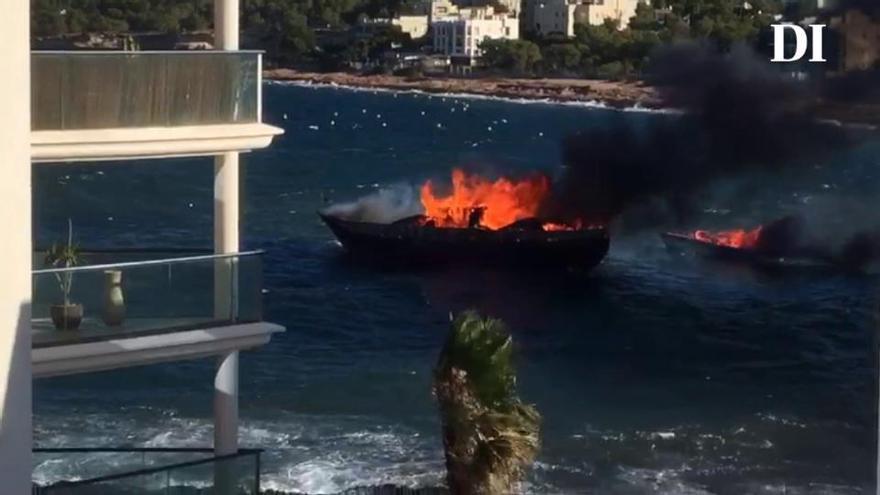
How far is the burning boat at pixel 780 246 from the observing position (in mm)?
17875

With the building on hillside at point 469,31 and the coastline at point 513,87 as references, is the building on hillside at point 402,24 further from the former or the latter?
the coastline at point 513,87

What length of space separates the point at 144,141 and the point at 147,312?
1.07m

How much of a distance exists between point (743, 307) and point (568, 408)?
5.85ft

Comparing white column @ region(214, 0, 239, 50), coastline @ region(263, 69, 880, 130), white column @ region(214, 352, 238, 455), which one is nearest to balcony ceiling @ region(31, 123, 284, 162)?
white column @ region(214, 0, 239, 50)

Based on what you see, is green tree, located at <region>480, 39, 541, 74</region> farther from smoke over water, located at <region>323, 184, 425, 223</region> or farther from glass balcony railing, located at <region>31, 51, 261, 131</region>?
glass balcony railing, located at <region>31, 51, 261, 131</region>

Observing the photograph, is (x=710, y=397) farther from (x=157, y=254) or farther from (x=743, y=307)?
(x=157, y=254)

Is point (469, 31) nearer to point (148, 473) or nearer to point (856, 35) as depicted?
point (856, 35)

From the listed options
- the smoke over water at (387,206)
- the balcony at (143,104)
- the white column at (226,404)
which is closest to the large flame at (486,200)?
the smoke over water at (387,206)

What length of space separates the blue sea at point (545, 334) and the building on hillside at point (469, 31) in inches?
18.4

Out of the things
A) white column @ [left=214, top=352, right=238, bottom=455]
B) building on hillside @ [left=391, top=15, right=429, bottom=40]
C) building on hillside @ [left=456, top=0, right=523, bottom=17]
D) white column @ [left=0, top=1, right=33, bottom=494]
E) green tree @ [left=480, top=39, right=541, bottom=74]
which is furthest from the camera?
building on hillside @ [left=391, top=15, right=429, bottom=40]

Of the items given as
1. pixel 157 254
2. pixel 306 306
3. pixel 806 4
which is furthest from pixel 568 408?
pixel 157 254

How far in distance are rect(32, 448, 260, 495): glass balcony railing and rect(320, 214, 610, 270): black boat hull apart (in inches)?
155

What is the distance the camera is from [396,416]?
57.7 ft

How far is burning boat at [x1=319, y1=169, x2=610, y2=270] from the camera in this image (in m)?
17.9
